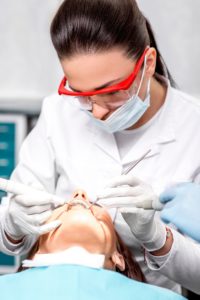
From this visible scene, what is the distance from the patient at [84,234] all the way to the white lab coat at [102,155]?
0.54ft

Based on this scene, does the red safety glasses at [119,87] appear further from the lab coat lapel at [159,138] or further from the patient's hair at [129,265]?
the patient's hair at [129,265]

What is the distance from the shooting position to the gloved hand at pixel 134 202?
150cm

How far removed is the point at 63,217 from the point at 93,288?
0.74 feet

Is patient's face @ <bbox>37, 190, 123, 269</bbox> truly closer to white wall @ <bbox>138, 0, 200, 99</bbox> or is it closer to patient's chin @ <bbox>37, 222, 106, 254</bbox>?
patient's chin @ <bbox>37, 222, 106, 254</bbox>

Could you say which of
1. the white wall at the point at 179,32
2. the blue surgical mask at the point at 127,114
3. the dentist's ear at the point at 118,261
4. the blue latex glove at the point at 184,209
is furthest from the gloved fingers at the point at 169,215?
the white wall at the point at 179,32

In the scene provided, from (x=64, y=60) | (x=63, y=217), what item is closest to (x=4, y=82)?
(x=64, y=60)

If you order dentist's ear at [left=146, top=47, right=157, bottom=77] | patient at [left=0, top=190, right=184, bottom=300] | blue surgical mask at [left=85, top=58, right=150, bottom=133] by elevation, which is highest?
dentist's ear at [left=146, top=47, right=157, bottom=77]

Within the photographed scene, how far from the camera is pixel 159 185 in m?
1.78

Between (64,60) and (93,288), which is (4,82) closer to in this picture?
(64,60)

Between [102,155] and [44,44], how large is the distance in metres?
0.73

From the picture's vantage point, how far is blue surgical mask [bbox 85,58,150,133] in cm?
163

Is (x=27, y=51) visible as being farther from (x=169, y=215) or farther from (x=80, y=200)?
(x=169, y=215)

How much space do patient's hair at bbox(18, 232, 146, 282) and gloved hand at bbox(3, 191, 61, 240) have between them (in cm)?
7

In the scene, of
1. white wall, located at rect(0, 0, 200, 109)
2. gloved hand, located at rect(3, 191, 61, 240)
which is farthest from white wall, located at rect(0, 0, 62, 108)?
gloved hand, located at rect(3, 191, 61, 240)
